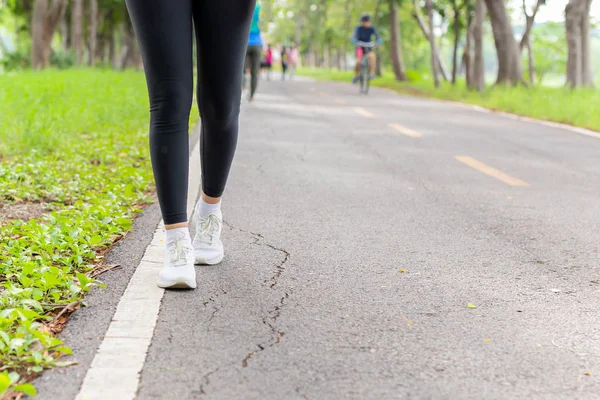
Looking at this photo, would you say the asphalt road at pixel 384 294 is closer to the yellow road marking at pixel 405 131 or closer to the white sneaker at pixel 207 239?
the white sneaker at pixel 207 239

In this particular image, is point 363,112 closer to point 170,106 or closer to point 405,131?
point 405,131

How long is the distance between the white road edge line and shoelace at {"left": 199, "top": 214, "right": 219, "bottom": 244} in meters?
0.22

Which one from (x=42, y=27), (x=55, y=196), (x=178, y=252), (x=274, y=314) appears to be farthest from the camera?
(x=42, y=27)

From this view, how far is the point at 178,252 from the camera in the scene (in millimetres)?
3484

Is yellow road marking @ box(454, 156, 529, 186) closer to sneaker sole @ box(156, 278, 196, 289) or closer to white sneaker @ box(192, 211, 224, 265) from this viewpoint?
white sneaker @ box(192, 211, 224, 265)

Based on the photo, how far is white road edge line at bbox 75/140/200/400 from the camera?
243 cm

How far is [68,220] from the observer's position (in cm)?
459

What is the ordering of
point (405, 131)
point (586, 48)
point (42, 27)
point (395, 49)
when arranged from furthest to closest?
point (395, 49)
point (42, 27)
point (586, 48)
point (405, 131)

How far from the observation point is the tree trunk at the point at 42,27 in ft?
72.8

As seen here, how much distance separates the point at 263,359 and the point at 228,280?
39.0 inches

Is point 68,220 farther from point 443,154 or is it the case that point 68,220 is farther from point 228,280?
point 443,154

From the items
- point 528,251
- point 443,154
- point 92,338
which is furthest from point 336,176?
point 92,338

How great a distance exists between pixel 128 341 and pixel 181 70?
1083 mm

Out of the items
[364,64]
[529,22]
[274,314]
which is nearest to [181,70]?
[274,314]
